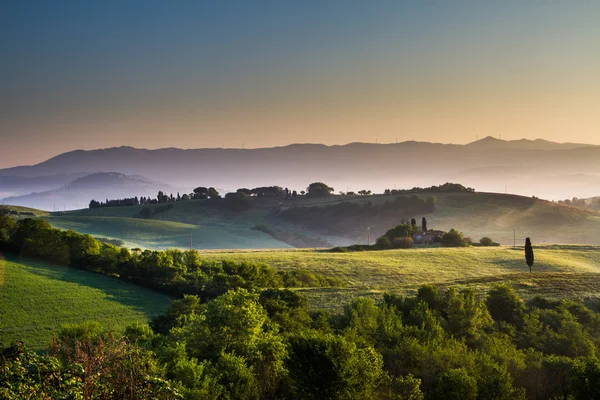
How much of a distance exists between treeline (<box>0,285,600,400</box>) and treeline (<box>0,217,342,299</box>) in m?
12.0

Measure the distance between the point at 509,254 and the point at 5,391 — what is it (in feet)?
327

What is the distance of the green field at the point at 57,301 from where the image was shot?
139 feet

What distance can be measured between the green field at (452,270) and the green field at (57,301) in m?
18.0

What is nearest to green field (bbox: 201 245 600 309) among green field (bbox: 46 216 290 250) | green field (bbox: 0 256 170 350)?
green field (bbox: 0 256 170 350)

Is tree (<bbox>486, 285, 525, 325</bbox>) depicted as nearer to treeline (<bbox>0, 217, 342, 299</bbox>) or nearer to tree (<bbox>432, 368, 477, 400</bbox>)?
tree (<bbox>432, 368, 477, 400</bbox>)

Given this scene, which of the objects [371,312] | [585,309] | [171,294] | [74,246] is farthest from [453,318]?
[74,246]

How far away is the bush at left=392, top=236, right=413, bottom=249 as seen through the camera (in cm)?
11588

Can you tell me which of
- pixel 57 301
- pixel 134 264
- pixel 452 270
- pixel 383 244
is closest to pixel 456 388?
pixel 57 301

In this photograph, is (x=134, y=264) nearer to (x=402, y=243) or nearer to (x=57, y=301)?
(x=57, y=301)

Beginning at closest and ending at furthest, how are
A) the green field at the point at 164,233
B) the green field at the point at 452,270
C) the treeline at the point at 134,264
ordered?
the green field at the point at 452,270, the treeline at the point at 134,264, the green field at the point at 164,233

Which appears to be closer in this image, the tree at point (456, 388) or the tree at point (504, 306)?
the tree at point (456, 388)

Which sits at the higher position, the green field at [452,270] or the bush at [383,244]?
the bush at [383,244]

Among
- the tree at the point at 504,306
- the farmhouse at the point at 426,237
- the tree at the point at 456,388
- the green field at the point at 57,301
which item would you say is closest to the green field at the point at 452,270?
the tree at the point at 504,306

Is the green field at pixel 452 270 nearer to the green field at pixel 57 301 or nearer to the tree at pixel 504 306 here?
the tree at pixel 504 306
